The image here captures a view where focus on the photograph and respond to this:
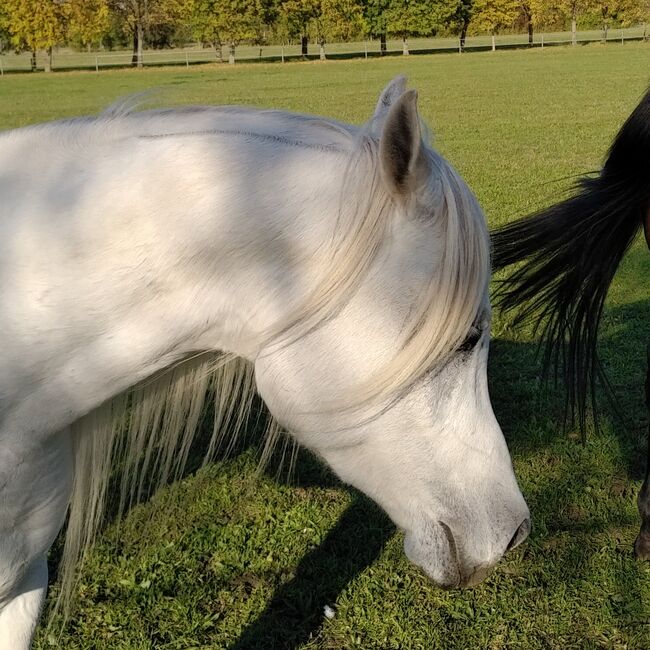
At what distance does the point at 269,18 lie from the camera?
173 feet

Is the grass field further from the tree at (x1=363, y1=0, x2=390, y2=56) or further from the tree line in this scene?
the tree at (x1=363, y1=0, x2=390, y2=56)

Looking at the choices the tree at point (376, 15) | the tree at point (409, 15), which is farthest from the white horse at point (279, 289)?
the tree at point (409, 15)

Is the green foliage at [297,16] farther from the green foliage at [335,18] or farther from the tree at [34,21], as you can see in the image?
the tree at [34,21]

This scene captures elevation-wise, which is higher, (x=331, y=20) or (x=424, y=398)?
(x=331, y=20)

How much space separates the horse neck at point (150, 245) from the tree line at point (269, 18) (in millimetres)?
47883

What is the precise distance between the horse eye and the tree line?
1895 inches

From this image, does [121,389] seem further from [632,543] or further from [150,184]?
[632,543]

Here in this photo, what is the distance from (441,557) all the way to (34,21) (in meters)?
52.3

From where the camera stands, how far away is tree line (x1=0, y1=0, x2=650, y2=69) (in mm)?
46594

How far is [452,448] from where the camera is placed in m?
1.52

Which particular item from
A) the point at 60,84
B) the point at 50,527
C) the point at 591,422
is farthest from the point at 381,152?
the point at 60,84

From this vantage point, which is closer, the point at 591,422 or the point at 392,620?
the point at 392,620

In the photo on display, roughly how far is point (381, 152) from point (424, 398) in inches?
20.0

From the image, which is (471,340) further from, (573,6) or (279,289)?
(573,6)
